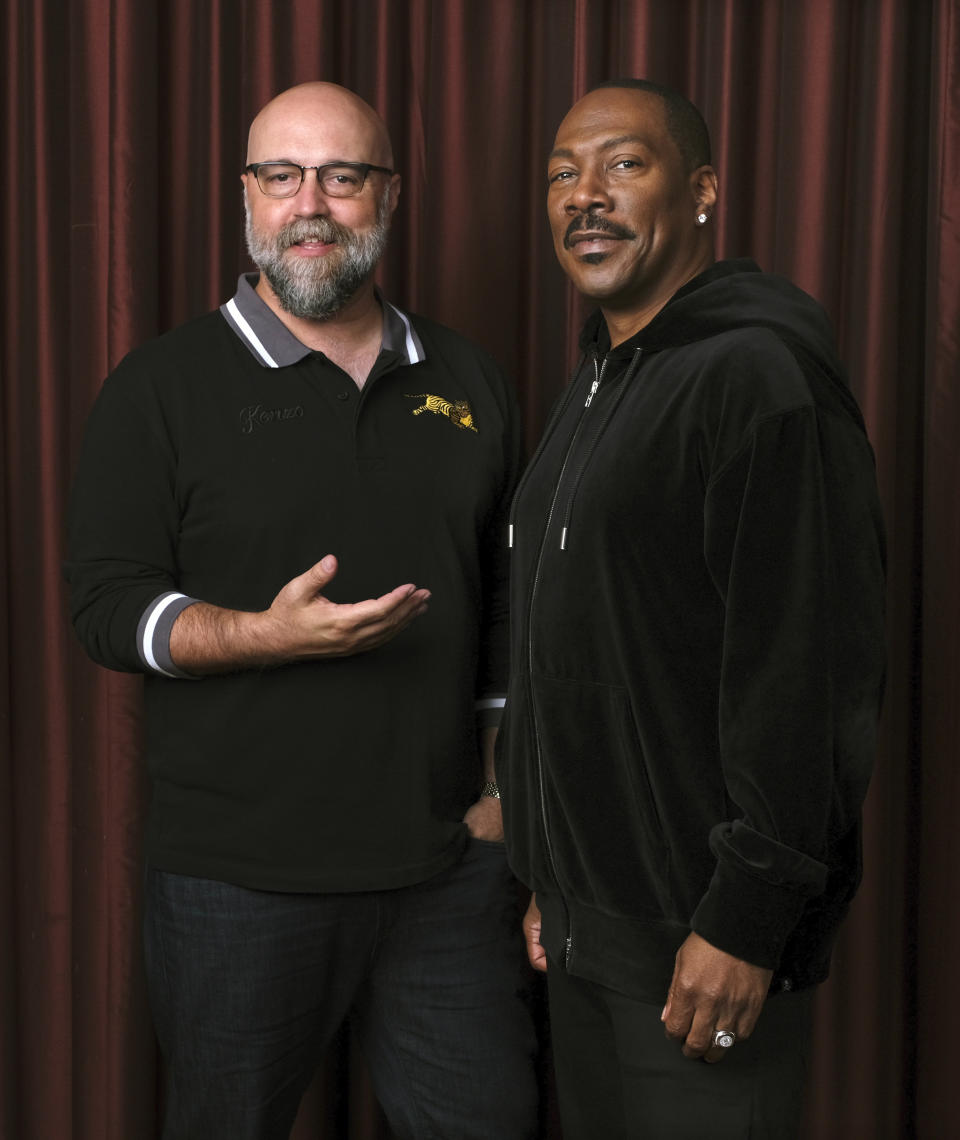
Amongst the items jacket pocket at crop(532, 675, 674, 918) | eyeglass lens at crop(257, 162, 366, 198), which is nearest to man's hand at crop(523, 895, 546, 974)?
jacket pocket at crop(532, 675, 674, 918)

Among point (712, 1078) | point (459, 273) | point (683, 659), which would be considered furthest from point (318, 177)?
point (712, 1078)

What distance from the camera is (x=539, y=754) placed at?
1.41 metres

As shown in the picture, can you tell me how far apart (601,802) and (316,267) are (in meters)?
0.85

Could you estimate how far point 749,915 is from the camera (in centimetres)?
116

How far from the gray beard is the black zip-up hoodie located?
439 millimetres

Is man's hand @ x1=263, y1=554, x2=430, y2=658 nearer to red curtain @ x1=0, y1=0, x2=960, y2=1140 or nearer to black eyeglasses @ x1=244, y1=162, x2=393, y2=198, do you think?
black eyeglasses @ x1=244, y1=162, x2=393, y2=198

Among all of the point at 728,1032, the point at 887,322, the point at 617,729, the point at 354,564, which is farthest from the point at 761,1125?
the point at 887,322

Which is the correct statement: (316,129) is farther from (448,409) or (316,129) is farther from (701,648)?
(701,648)

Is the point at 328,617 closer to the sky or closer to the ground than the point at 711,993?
closer to the sky

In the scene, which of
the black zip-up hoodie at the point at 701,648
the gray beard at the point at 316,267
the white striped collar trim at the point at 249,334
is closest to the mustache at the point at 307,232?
the gray beard at the point at 316,267

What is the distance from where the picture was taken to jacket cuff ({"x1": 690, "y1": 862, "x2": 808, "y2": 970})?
1.16 m

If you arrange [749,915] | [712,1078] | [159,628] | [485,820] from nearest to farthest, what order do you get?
[749,915]
[712,1078]
[159,628]
[485,820]

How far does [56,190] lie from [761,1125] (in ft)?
6.07

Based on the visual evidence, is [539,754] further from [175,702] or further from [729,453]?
[175,702]
